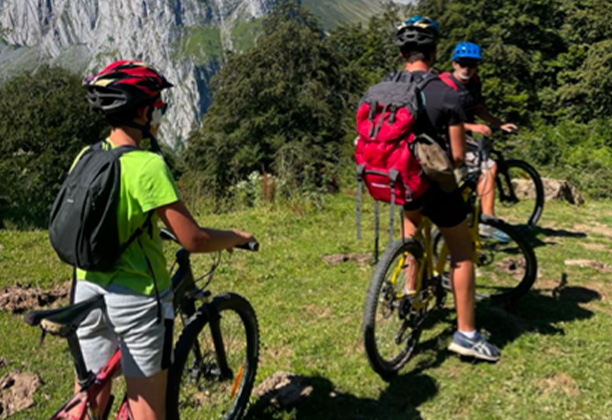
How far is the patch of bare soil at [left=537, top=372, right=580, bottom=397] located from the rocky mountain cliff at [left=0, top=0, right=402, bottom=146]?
159118 mm

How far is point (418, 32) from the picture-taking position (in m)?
3.45

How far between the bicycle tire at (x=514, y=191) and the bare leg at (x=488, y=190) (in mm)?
288

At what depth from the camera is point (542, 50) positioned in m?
35.6

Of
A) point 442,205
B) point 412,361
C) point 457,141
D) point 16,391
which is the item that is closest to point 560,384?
point 412,361

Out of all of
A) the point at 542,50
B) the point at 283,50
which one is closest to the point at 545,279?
the point at 283,50

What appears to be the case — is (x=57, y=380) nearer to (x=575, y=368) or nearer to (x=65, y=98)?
(x=575, y=368)

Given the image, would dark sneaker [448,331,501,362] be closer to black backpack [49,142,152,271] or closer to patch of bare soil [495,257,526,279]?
patch of bare soil [495,257,526,279]

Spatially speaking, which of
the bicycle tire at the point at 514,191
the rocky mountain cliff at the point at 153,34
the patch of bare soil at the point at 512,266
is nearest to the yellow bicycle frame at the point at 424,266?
the patch of bare soil at the point at 512,266

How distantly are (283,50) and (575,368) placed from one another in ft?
107

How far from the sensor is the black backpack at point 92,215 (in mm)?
2104

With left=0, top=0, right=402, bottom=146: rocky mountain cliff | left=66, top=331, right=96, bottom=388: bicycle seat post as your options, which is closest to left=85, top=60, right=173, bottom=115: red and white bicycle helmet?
left=66, top=331, right=96, bottom=388: bicycle seat post

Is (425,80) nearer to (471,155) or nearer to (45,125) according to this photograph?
(471,155)

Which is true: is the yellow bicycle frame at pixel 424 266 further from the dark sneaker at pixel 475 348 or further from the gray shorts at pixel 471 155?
the gray shorts at pixel 471 155

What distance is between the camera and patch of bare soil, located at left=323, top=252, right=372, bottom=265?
21.5 ft
